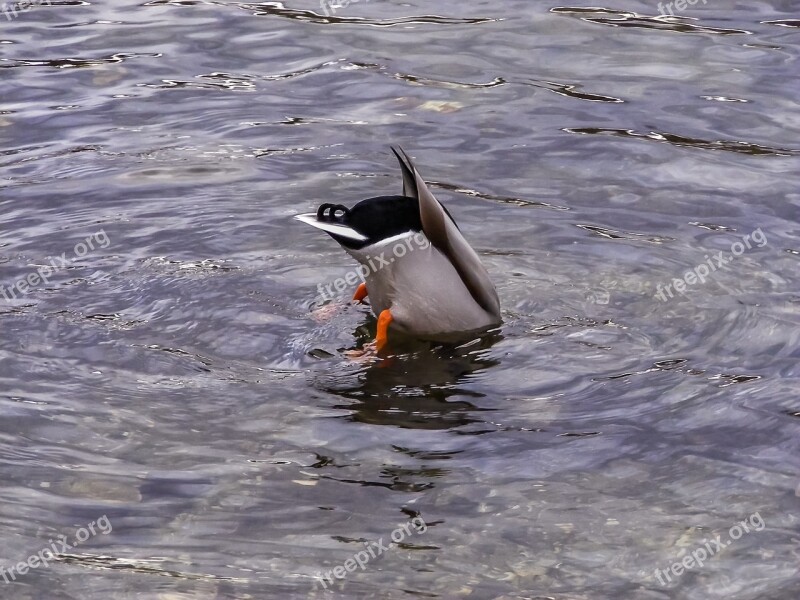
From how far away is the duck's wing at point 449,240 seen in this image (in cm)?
616

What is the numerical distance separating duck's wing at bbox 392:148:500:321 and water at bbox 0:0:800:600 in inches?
10.1

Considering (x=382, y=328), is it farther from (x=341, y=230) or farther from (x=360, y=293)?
(x=341, y=230)

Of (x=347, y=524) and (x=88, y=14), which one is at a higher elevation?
(x=88, y=14)

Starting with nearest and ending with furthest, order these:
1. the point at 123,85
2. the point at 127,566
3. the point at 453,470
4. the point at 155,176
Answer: the point at 127,566, the point at 453,470, the point at 155,176, the point at 123,85

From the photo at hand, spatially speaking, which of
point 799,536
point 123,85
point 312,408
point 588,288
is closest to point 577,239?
point 588,288

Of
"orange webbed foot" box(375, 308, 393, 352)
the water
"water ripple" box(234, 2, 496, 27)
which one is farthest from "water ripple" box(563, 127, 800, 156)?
"orange webbed foot" box(375, 308, 393, 352)

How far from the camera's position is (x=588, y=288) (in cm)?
713

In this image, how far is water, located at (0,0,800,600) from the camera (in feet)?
16.3

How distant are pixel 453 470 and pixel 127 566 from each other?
142 cm

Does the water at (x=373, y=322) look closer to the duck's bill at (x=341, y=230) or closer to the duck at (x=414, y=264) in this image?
the duck at (x=414, y=264)

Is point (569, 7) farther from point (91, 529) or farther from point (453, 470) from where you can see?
point (91, 529)

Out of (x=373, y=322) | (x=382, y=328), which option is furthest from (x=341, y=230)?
(x=373, y=322)

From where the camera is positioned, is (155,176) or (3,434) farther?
(155,176)

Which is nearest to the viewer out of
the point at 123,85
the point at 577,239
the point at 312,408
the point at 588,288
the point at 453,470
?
the point at 453,470
